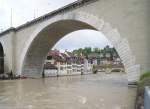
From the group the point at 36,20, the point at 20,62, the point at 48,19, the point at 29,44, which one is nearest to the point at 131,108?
the point at 48,19

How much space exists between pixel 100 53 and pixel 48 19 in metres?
86.7

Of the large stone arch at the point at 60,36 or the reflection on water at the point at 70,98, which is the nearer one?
the reflection on water at the point at 70,98

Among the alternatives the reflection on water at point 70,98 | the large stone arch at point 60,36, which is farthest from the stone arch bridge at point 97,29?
the reflection on water at point 70,98

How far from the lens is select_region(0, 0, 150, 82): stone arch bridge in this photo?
854 inches

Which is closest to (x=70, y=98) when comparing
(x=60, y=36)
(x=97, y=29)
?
(x=97, y=29)

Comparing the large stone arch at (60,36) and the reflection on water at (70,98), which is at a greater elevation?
the large stone arch at (60,36)

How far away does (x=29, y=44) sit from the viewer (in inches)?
1650

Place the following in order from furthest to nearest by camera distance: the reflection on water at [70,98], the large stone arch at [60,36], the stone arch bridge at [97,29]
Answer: the large stone arch at [60,36] < the stone arch bridge at [97,29] < the reflection on water at [70,98]

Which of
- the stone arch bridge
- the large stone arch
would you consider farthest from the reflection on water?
the stone arch bridge

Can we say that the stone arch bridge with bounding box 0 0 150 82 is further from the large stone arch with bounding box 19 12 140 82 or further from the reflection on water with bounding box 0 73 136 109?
the reflection on water with bounding box 0 73 136 109

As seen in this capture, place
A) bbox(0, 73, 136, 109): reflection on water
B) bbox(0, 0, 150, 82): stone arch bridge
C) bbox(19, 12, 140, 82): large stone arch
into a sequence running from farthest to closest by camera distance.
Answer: bbox(19, 12, 140, 82): large stone arch → bbox(0, 0, 150, 82): stone arch bridge → bbox(0, 73, 136, 109): reflection on water

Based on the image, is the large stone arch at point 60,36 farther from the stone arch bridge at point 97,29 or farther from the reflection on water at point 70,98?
the reflection on water at point 70,98

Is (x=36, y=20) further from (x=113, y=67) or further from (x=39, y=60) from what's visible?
(x=113, y=67)

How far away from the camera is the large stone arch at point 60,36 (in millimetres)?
22875
